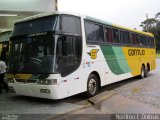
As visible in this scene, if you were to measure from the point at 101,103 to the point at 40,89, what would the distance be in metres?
2.21

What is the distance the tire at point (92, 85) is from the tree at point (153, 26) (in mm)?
68806

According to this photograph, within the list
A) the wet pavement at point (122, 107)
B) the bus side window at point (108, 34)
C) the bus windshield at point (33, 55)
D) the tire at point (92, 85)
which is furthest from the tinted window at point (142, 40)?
the bus windshield at point (33, 55)

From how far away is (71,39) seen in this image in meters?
8.98

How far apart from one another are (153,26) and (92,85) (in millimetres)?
76081

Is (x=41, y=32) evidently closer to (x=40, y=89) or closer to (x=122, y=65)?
(x=40, y=89)

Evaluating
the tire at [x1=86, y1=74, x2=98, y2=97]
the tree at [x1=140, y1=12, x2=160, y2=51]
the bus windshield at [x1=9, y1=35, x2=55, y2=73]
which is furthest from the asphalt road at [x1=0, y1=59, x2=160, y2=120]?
the tree at [x1=140, y1=12, x2=160, y2=51]

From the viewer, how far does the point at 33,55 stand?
342 inches

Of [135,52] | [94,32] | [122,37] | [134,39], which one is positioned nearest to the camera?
[94,32]

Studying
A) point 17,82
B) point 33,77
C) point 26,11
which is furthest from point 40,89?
point 26,11

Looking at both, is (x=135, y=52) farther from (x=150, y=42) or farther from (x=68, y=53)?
(x=68, y=53)

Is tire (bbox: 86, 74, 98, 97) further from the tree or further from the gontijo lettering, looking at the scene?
the tree

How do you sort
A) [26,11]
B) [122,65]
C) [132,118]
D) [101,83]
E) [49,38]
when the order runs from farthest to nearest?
1. [26,11]
2. [122,65]
3. [101,83]
4. [49,38]
5. [132,118]

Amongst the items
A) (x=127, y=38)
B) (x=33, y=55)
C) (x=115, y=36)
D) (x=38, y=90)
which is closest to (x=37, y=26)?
(x=33, y=55)

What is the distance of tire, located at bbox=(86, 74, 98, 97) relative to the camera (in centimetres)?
993
